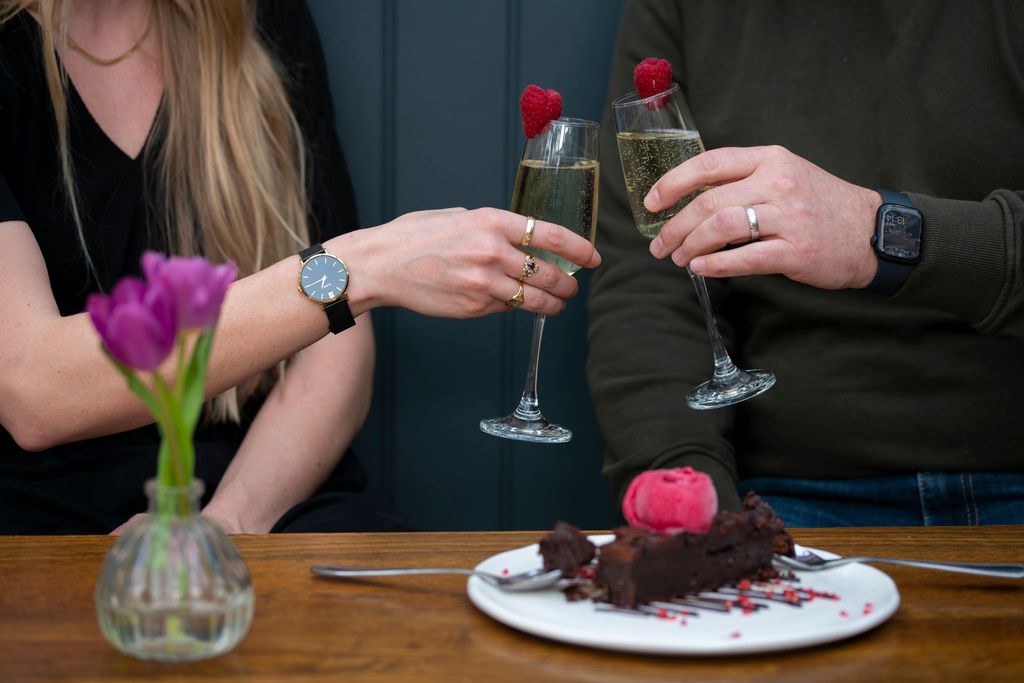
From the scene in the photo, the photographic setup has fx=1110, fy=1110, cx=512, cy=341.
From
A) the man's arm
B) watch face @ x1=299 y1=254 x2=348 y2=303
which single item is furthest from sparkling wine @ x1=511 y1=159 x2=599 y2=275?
the man's arm

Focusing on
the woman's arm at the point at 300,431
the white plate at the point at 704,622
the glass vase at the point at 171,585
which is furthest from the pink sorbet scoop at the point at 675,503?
the woman's arm at the point at 300,431

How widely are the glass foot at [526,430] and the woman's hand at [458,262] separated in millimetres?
124

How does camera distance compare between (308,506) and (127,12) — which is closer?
(308,506)

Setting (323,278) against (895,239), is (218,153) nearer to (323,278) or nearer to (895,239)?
(323,278)

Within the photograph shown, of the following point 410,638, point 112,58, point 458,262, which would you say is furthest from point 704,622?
point 112,58

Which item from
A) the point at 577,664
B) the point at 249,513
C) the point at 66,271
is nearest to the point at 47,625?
the point at 577,664

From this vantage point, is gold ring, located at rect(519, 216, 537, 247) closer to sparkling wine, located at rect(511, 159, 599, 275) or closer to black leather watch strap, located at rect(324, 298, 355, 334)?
sparkling wine, located at rect(511, 159, 599, 275)

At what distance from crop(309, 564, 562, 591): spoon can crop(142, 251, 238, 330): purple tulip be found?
28 centimetres

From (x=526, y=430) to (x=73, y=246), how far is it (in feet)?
2.44

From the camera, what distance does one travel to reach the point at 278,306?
49.5 inches

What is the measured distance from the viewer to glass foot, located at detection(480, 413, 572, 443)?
46.0 inches

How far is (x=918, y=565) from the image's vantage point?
0.85 metres

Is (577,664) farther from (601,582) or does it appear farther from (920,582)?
(920,582)

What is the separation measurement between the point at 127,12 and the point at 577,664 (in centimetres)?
131
